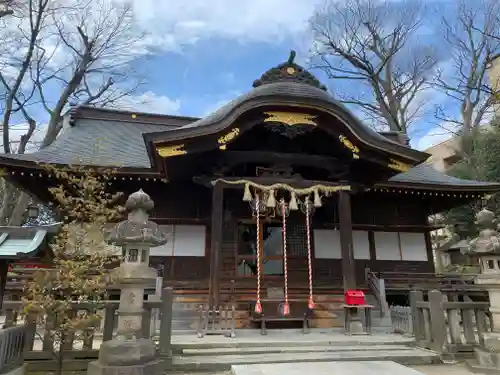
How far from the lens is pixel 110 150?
11883 mm

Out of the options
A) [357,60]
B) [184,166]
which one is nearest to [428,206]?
[184,166]

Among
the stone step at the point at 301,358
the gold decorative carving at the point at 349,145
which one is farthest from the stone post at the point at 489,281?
the gold decorative carving at the point at 349,145

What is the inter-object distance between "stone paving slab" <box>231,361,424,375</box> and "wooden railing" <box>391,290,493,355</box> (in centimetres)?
130

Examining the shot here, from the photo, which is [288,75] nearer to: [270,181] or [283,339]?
[270,181]

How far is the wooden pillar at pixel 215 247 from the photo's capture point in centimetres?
767

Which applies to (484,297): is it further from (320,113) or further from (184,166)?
(184,166)

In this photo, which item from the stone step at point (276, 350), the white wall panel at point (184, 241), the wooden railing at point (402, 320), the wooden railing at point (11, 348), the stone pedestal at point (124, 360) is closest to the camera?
the wooden railing at point (11, 348)

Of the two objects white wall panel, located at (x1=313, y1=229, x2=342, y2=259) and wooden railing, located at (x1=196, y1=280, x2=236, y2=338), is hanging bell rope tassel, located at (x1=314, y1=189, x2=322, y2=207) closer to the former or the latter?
white wall panel, located at (x1=313, y1=229, x2=342, y2=259)

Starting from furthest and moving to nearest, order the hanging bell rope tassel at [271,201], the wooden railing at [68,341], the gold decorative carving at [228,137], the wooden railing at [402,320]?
the hanging bell rope tassel at [271,201] < the gold decorative carving at [228,137] < the wooden railing at [402,320] < the wooden railing at [68,341]

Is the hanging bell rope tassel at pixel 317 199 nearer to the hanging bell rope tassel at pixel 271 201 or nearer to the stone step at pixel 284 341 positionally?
the hanging bell rope tassel at pixel 271 201

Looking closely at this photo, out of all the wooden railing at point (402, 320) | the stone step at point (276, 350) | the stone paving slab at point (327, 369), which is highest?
the wooden railing at point (402, 320)

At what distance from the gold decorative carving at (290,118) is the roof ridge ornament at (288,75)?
43.8 inches

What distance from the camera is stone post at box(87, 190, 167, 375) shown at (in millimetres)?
4516

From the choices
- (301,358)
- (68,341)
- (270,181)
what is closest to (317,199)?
(270,181)
